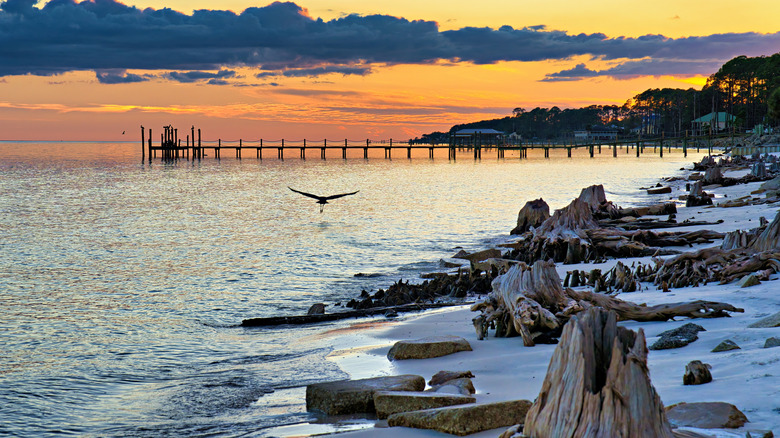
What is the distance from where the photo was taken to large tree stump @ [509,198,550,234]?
25422mm

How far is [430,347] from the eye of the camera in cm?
900

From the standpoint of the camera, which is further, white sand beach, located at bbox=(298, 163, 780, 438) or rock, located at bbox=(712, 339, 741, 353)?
rock, located at bbox=(712, 339, 741, 353)

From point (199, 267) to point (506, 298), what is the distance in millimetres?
13764

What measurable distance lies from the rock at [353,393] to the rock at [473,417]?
3.96 feet

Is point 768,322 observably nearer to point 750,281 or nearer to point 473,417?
point 750,281

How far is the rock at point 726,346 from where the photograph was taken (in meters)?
6.68

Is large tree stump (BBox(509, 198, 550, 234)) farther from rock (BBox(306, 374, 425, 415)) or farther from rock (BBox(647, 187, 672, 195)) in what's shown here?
rock (BBox(647, 187, 672, 195))

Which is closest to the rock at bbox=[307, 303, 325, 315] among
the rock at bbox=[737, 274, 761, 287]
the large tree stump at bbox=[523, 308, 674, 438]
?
the rock at bbox=[737, 274, 761, 287]

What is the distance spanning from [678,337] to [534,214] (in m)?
18.3

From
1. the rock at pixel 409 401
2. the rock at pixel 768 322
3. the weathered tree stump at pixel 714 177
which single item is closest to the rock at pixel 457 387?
the rock at pixel 409 401

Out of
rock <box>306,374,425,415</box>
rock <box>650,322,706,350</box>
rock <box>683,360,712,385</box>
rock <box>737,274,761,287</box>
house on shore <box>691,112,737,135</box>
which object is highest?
house on shore <box>691,112,737,135</box>

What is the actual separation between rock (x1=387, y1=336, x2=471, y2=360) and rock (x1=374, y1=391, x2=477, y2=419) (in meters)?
2.14

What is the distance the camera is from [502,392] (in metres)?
7.00

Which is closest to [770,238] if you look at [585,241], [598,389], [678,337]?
[678,337]
